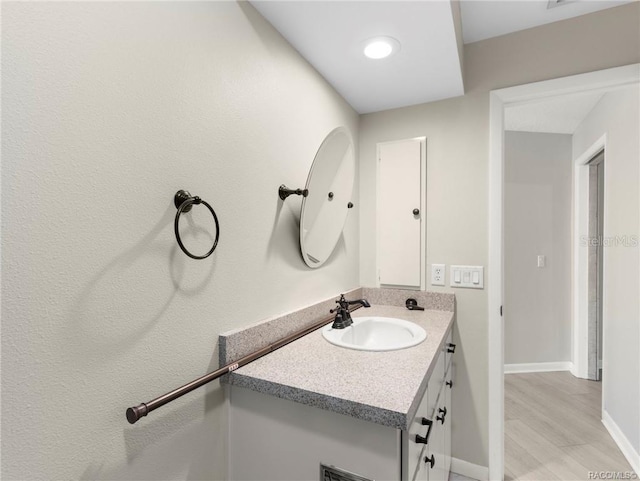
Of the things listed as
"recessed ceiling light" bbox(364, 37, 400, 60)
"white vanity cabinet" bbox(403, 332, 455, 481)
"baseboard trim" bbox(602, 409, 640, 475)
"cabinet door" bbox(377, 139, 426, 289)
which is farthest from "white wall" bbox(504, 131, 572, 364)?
"recessed ceiling light" bbox(364, 37, 400, 60)

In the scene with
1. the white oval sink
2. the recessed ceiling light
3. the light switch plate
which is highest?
the recessed ceiling light

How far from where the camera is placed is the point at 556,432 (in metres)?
2.14

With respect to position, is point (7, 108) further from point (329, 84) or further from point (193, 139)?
point (329, 84)

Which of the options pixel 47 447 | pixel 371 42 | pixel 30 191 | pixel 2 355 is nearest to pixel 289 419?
pixel 47 447

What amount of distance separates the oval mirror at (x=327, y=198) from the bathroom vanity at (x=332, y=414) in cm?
51

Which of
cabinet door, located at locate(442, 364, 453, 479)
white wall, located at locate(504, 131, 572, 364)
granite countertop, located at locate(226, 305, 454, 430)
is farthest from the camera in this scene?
white wall, located at locate(504, 131, 572, 364)

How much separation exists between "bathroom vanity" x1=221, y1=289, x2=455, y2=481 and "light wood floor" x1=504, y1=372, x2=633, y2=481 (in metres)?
1.22

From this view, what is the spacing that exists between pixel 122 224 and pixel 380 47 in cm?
125

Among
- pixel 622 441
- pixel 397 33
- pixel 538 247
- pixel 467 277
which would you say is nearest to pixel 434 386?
pixel 467 277

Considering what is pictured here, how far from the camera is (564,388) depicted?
9.24 feet

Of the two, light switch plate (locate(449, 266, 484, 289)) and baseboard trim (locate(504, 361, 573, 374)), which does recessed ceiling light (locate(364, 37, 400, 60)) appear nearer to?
light switch plate (locate(449, 266, 484, 289))

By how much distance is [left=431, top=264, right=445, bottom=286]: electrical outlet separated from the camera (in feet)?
6.03

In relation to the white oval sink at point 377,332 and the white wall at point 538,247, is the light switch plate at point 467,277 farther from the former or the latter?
the white wall at point 538,247

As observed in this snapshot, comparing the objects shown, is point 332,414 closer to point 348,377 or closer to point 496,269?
point 348,377
